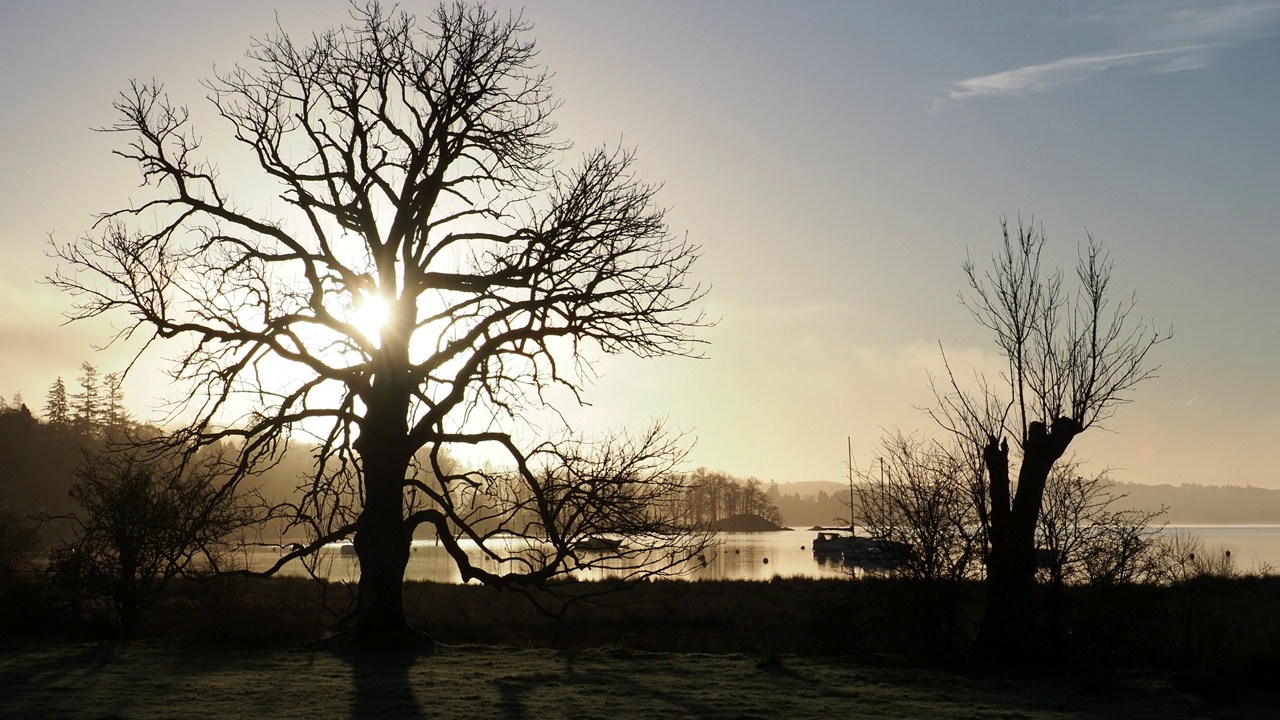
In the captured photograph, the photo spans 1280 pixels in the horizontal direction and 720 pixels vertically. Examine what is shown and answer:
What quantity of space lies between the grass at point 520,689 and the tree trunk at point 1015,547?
4.40ft

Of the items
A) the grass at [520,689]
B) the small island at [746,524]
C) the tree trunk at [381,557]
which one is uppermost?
the small island at [746,524]

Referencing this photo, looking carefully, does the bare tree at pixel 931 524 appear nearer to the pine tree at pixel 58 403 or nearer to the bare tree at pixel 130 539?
the bare tree at pixel 130 539

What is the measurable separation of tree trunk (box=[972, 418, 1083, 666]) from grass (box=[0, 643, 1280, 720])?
4.40ft

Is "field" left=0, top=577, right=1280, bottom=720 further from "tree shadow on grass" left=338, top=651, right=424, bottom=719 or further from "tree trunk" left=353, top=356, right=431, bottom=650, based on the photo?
"tree trunk" left=353, top=356, right=431, bottom=650

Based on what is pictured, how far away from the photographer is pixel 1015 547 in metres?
16.3

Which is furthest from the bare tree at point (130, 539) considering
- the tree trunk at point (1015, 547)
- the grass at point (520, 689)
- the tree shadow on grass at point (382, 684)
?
the tree trunk at point (1015, 547)

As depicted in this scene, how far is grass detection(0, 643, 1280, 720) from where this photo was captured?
480 inches

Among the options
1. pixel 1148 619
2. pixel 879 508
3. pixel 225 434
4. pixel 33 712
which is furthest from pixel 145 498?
pixel 1148 619

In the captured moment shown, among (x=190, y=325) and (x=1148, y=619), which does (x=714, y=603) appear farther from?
(x=190, y=325)

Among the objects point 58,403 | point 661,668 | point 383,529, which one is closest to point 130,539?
point 383,529

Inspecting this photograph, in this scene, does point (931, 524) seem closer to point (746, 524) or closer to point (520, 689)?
point (520, 689)

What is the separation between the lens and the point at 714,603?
111 feet

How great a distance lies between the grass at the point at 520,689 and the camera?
12.2 metres

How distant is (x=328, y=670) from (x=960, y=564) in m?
10.5
